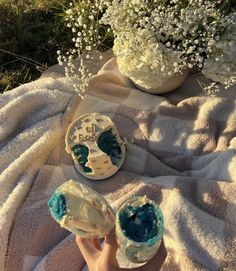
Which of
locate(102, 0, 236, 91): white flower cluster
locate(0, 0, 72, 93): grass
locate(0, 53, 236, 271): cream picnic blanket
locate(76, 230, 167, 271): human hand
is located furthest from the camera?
locate(0, 0, 72, 93): grass

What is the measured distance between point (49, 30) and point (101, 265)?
120 centimetres

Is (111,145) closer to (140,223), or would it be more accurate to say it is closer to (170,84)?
(170,84)

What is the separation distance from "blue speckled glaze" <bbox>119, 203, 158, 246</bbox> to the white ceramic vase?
2.60ft

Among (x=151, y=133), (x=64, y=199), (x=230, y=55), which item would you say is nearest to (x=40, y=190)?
(x=151, y=133)

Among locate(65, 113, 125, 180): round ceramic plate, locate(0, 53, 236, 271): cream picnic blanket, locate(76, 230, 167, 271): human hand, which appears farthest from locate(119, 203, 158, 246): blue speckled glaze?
locate(65, 113, 125, 180): round ceramic plate

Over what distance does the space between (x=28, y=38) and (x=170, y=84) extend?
26.0 inches

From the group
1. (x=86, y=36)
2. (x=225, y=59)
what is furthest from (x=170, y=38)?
(x=86, y=36)

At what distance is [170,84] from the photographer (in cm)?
177

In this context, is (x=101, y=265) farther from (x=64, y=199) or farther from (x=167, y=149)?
(x=167, y=149)

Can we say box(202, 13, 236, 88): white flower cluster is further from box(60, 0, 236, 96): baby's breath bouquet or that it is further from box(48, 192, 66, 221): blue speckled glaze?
box(48, 192, 66, 221): blue speckled glaze

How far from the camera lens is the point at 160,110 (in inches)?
69.6

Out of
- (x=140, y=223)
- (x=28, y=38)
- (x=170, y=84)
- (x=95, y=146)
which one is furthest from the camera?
(x=28, y=38)

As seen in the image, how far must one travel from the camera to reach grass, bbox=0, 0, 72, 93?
6.75 ft

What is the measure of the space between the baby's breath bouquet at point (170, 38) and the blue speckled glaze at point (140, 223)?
25.9 inches
